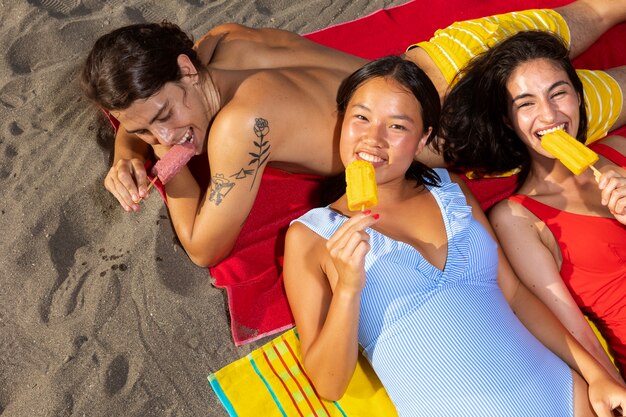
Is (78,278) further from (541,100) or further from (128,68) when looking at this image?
(541,100)

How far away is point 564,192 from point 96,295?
2.87 metres

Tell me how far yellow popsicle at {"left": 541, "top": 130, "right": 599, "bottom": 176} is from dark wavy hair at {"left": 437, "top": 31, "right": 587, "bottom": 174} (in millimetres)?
456

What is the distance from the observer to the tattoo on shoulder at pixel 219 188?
3.46m

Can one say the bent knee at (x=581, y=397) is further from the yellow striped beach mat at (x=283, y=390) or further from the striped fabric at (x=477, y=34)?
the striped fabric at (x=477, y=34)

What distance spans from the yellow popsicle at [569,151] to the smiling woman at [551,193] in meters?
0.12

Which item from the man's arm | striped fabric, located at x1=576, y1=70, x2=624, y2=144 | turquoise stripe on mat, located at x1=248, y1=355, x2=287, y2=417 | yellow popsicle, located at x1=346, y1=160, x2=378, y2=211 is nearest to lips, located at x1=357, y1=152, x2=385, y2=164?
yellow popsicle, located at x1=346, y1=160, x2=378, y2=211

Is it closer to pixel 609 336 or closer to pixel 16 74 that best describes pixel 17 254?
pixel 16 74

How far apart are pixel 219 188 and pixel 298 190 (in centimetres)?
95

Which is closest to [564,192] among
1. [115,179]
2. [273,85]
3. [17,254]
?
[273,85]

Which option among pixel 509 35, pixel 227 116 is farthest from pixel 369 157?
pixel 509 35

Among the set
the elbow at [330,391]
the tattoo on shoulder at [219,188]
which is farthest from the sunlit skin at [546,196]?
the tattoo on shoulder at [219,188]

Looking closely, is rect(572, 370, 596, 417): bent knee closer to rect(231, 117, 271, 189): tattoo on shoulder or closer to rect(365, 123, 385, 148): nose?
rect(365, 123, 385, 148): nose

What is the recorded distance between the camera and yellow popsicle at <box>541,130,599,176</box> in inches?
124

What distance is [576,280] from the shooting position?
3.66 m
